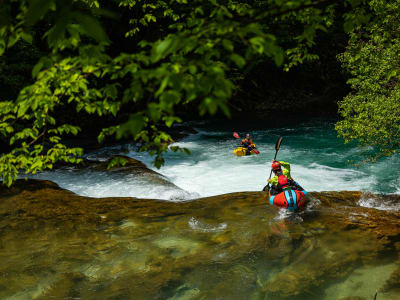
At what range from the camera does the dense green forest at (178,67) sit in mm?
1841

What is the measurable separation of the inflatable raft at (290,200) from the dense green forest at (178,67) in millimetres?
2635

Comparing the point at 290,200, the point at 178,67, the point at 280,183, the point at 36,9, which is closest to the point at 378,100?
the point at 280,183

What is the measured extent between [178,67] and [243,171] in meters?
10.5

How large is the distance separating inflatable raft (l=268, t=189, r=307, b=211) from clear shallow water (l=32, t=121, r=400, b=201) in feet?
8.49

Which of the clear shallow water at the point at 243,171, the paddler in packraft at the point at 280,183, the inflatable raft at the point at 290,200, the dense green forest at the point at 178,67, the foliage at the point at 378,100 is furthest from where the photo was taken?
the clear shallow water at the point at 243,171

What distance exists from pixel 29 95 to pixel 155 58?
1.54m

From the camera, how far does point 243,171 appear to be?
1221 cm

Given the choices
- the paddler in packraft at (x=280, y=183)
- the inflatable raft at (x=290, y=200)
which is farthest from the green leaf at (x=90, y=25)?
the paddler in packraft at (x=280, y=183)

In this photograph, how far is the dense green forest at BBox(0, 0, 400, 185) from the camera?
72.5 inches

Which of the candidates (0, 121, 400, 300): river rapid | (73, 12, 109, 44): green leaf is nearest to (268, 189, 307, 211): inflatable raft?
(0, 121, 400, 300): river rapid

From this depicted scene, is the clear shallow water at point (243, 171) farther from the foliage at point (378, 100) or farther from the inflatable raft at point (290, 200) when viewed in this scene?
the inflatable raft at point (290, 200)

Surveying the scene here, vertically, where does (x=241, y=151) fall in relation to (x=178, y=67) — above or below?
below

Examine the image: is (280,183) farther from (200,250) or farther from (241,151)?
(241,151)

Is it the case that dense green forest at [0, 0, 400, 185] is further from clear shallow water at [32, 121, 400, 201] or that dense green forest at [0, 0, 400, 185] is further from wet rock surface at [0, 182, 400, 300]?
wet rock surface at [0, 182, 400, 300]
